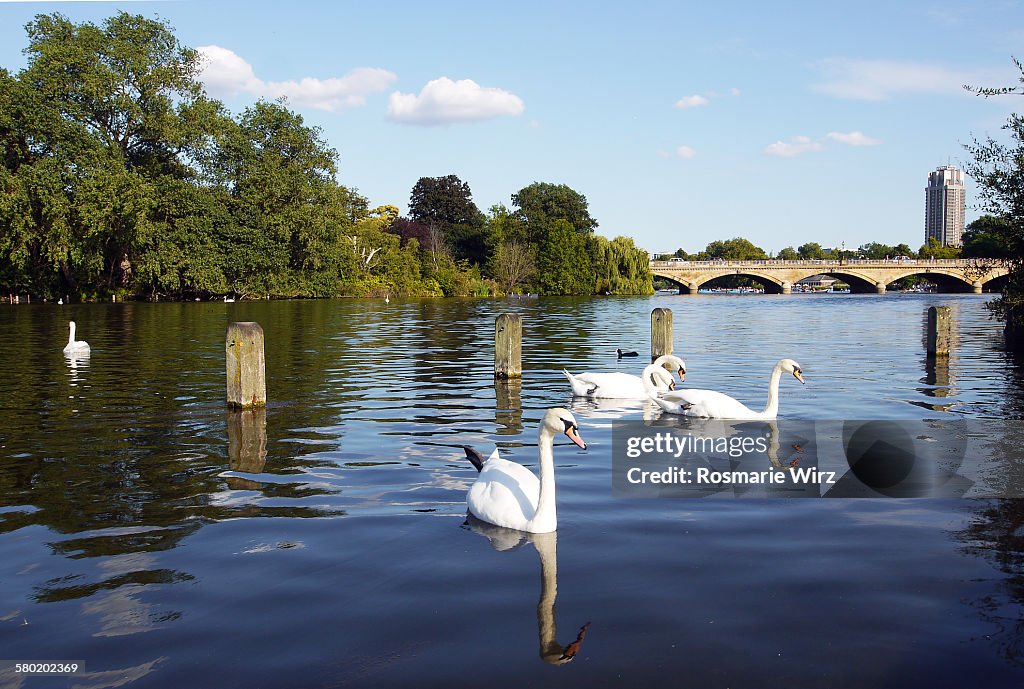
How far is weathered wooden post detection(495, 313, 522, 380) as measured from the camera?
15781 millimetres

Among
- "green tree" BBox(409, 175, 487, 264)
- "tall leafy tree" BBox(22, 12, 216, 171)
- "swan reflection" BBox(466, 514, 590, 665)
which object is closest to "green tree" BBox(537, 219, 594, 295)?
"green tree" BBox(409, 175, 487, 264)

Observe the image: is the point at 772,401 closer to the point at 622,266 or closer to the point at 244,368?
the point at 244,368

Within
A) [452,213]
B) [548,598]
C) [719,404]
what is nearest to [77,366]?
[719,404]

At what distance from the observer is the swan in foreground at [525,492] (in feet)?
20.0

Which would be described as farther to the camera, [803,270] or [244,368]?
[803,270]

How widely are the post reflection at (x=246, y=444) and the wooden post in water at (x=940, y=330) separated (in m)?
14.9

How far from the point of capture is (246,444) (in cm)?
994

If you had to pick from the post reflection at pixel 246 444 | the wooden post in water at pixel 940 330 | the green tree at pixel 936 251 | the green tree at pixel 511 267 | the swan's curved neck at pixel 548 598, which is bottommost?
the swan's curved neck at pixel 548 598

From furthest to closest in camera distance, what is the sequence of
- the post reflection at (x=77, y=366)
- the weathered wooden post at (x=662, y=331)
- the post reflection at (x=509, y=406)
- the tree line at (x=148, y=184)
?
the tree line at (x=148, y=184), the weathered wooden post at (x=662, y=331), the post reflection at (x=77, y=366), the post reflection at (x=509, y=406)

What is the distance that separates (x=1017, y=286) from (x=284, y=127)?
64277mm

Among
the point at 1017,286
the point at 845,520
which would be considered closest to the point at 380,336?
the point at 1017,286

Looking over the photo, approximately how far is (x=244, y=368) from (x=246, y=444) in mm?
2566

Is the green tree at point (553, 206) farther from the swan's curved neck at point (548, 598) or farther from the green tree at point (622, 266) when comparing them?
the swan's curved neck at point (548, 598)

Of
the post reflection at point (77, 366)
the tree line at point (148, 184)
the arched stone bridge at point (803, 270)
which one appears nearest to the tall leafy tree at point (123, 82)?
the tree line at point (148, 184)
